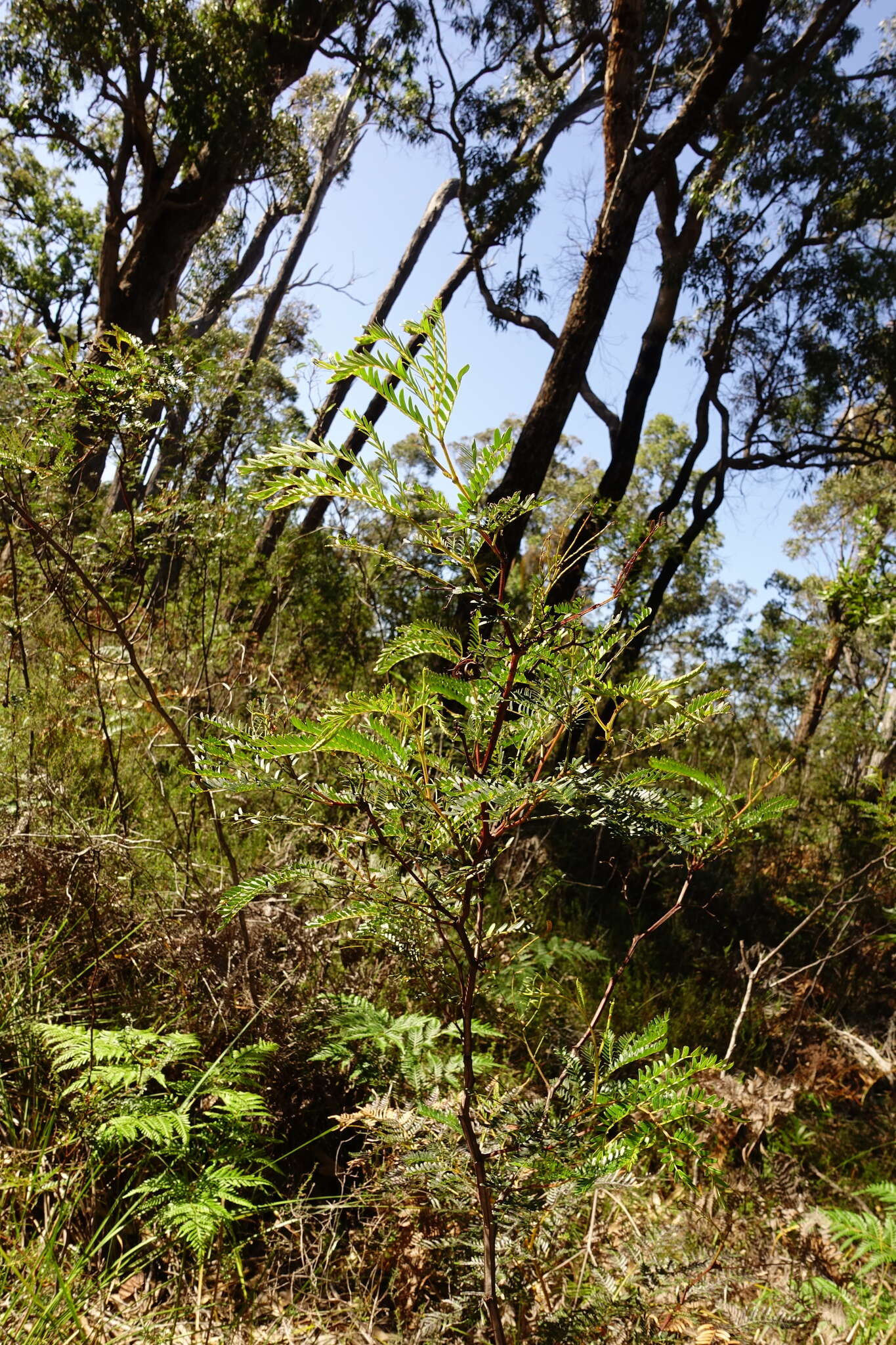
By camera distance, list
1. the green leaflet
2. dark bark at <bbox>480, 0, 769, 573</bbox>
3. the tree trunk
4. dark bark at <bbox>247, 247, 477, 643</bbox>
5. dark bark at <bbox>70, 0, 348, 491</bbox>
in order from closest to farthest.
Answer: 1. the green leaflet
2. dark bark at <bbox>247, 247, 477, 643</bbox>
3. dark bark at <bbox>480, 0, 769, 573</bbox>
4. the tree trunk
5. dark bark at <bbox>70, 0, 348, 491</bbox>

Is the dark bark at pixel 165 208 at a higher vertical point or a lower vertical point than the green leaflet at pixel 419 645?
higher

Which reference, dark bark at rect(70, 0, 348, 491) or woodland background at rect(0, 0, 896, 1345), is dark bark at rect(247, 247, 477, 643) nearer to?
woodland background at rect(0, 0, 896, 1345)

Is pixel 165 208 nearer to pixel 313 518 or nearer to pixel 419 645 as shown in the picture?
pixel 313 518

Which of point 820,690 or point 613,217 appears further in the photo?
point 820,690

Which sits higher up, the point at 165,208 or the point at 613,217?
the point at 165,208

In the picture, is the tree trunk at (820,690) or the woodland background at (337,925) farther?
the tree trunk at (820,690)

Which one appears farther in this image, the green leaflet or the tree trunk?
the tree trunk

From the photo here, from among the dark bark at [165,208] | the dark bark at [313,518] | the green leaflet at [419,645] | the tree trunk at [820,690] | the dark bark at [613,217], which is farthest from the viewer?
the dark bark at [165,208]

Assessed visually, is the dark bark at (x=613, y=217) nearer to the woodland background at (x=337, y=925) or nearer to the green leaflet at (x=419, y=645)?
the woodland background at (x=337, y=925)

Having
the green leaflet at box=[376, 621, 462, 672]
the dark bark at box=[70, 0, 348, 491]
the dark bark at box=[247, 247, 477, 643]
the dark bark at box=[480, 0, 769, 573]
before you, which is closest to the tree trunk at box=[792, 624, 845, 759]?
the dark bark at box=[480, 0, 769, 573]

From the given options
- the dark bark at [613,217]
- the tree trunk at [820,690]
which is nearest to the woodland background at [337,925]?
the dark bark at [613,217]

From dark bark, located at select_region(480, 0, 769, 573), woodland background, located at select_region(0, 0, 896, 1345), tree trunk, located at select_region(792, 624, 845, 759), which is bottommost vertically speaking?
woodland background, located at select_region(0, 0, 896, 1345)

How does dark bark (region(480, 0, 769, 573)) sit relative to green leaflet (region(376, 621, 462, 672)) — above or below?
above

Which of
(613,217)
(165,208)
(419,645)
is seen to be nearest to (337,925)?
(419,645)
